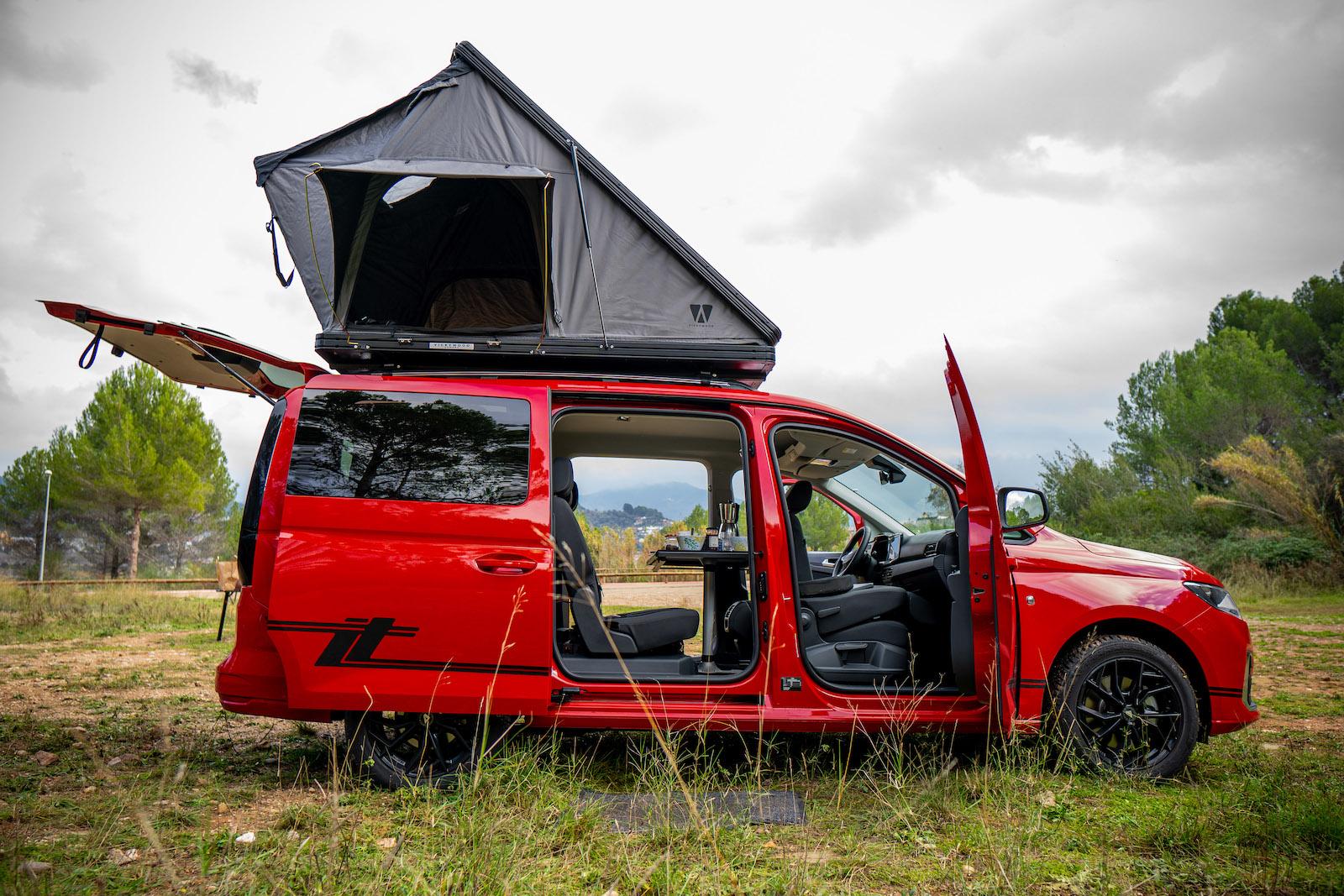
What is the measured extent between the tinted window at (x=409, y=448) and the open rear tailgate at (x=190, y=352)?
38cm

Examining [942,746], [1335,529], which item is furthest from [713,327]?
[1335,529]

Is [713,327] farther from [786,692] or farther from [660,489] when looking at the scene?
[786,692]

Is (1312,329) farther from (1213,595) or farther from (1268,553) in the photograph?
(1213,595)

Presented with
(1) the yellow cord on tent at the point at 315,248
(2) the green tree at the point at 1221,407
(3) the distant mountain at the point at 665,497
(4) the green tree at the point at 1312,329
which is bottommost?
(3) the distant mountain at the point at 665,497

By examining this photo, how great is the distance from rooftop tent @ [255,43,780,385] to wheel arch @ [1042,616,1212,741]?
1951 millimetres

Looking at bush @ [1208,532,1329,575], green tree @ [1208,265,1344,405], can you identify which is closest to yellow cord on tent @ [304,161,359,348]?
bush @ [1208,532,1329,575]

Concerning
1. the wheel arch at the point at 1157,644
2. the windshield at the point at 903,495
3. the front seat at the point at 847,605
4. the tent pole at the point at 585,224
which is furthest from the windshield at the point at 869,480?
the tent pole at the point at 585,224

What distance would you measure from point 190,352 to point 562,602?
7.08 ft

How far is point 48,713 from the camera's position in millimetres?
5316

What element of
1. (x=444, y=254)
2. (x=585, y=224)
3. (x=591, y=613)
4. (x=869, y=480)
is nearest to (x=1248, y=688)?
(x=869, y=480)

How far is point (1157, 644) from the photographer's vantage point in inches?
156

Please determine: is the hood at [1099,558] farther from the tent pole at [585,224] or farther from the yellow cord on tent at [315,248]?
the yellow cord on tent at [315,248]

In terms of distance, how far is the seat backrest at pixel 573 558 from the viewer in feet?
12.8

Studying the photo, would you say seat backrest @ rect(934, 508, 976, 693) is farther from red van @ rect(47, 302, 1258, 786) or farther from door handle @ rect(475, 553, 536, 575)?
door handle @ rect(475, 553, 536, 575)
